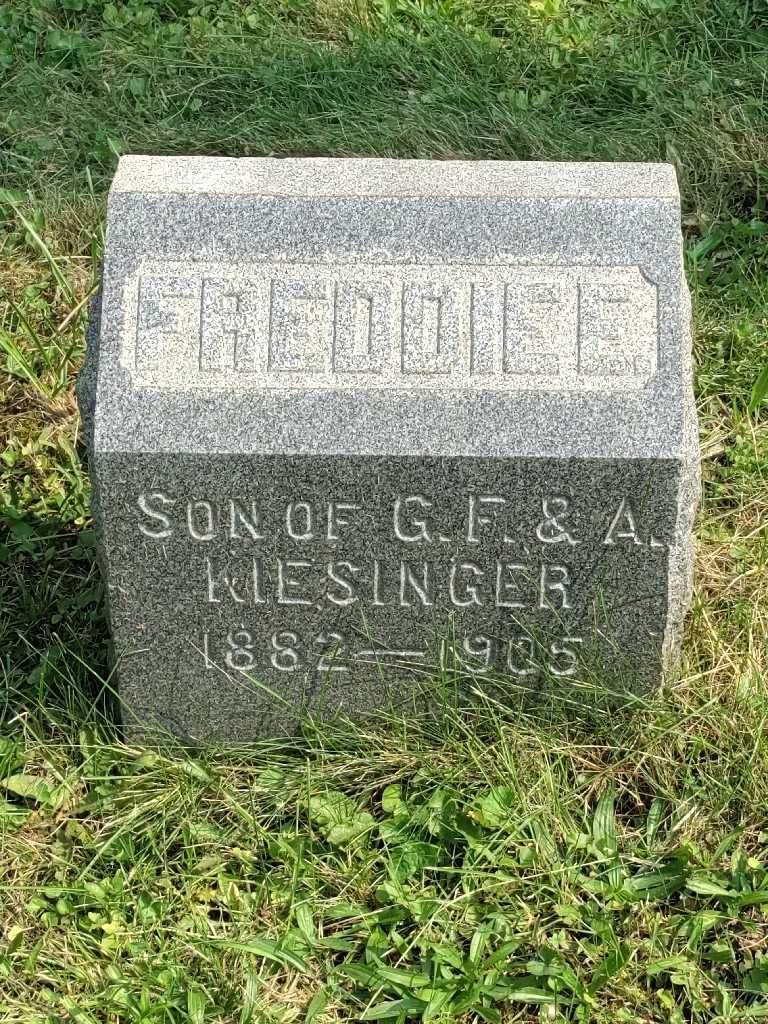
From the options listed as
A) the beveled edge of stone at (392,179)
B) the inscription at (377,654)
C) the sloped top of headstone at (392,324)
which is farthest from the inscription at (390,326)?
the inscription at (377,654)

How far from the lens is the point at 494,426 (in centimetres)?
240

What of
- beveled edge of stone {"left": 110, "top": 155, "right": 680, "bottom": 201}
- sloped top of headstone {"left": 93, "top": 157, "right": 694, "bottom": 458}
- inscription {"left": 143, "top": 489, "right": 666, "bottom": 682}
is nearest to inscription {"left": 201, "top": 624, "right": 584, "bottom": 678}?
inscription {"left": 143, "top": 489, "right": 666, "bottom": 682}

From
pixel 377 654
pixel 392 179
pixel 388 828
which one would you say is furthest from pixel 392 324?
pixel 388 828

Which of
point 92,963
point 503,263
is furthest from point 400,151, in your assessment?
point 92,963

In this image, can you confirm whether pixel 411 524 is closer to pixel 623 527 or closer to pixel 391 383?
pixel 391 383

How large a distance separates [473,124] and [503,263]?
2.10 metres

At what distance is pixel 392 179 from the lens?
2.53 meters

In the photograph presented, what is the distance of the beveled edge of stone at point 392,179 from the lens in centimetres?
249

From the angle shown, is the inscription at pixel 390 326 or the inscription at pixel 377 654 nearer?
the inscription at pixel 390 326

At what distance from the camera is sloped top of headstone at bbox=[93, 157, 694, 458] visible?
2400mm

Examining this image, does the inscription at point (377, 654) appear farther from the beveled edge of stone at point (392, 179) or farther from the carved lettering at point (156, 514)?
the beveled edge of stone at point (392, 179)

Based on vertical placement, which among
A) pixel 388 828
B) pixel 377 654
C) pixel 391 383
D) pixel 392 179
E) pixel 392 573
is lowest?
pixel 388 828

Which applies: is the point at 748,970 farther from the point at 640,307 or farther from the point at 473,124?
the point at 473,124

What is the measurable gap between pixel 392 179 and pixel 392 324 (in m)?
0.31
